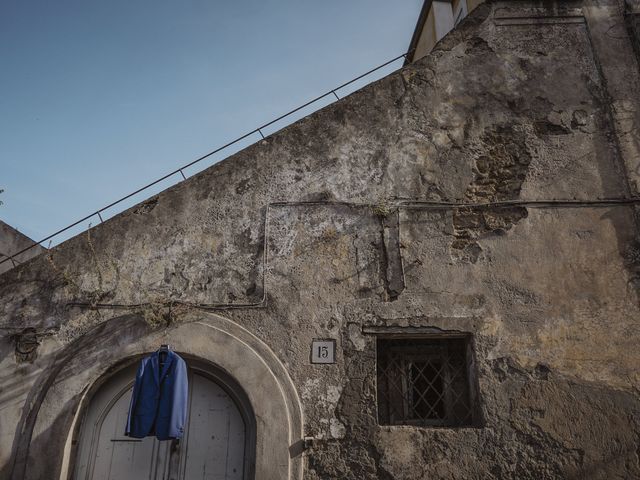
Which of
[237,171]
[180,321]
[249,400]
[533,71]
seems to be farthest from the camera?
[533,71]

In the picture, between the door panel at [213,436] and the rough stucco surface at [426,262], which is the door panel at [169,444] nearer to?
the door panel at [213,436]

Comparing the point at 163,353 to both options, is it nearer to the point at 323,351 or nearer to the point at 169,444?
the point at 169,444

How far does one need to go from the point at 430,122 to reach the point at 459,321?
6.93 ft

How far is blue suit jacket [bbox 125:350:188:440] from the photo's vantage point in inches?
176

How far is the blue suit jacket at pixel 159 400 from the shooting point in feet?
14.6

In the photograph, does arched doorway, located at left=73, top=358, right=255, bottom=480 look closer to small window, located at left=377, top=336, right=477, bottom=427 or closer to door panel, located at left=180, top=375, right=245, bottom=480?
door panel, located at left=180, top=375, right=245, bottom=480

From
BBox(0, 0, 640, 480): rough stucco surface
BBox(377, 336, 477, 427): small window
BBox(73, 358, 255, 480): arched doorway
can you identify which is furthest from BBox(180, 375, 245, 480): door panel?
BBox(377, 336, 477, 427): small window

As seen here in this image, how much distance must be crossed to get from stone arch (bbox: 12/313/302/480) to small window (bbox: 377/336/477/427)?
86cm

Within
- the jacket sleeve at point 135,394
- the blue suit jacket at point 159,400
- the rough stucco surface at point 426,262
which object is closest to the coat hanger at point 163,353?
the blue suit jacket at point 159,400

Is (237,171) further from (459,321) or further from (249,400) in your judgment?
(459,321)

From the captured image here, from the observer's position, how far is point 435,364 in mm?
5020

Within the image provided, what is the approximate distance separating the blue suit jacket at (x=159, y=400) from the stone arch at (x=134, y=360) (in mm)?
248

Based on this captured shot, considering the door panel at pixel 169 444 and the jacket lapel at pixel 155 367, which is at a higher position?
the jacket lapel at pixel 155 367

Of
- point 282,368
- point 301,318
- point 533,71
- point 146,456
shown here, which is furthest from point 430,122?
point 146,456
